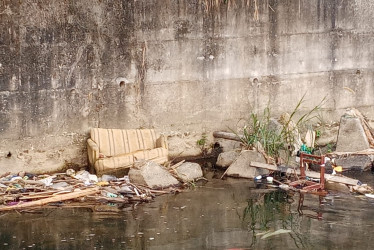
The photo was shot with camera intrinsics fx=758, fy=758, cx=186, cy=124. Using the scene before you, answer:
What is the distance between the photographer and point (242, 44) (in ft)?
45.2

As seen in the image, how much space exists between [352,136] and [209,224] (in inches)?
170

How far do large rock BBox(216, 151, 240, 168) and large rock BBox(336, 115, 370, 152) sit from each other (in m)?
1.95

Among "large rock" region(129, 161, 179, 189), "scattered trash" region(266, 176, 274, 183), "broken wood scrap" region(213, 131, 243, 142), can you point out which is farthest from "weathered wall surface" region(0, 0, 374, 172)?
"scattered trash" region(266, 176, 274, 183)

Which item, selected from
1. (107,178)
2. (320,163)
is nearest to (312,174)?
(320,163)

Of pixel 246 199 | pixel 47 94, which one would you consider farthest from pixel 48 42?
pixel 246 199

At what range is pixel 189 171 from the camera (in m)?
12.4

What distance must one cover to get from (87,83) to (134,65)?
0.90 metres

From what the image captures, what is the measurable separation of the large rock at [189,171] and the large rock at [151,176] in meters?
0.37

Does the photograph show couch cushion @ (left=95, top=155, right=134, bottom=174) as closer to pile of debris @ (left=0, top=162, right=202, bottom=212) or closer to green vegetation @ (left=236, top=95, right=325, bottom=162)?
pile of debris @ (left=0, top=162, right=202, bottom=212)

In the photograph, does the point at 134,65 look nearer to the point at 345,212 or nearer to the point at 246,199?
the point at 246,199

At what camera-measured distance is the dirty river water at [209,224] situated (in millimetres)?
9383

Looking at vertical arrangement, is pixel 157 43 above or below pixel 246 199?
above

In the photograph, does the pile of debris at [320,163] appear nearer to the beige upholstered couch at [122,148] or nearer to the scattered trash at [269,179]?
the scattered trash at [269,179]

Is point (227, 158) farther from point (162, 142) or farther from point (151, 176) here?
point (151, 176)
